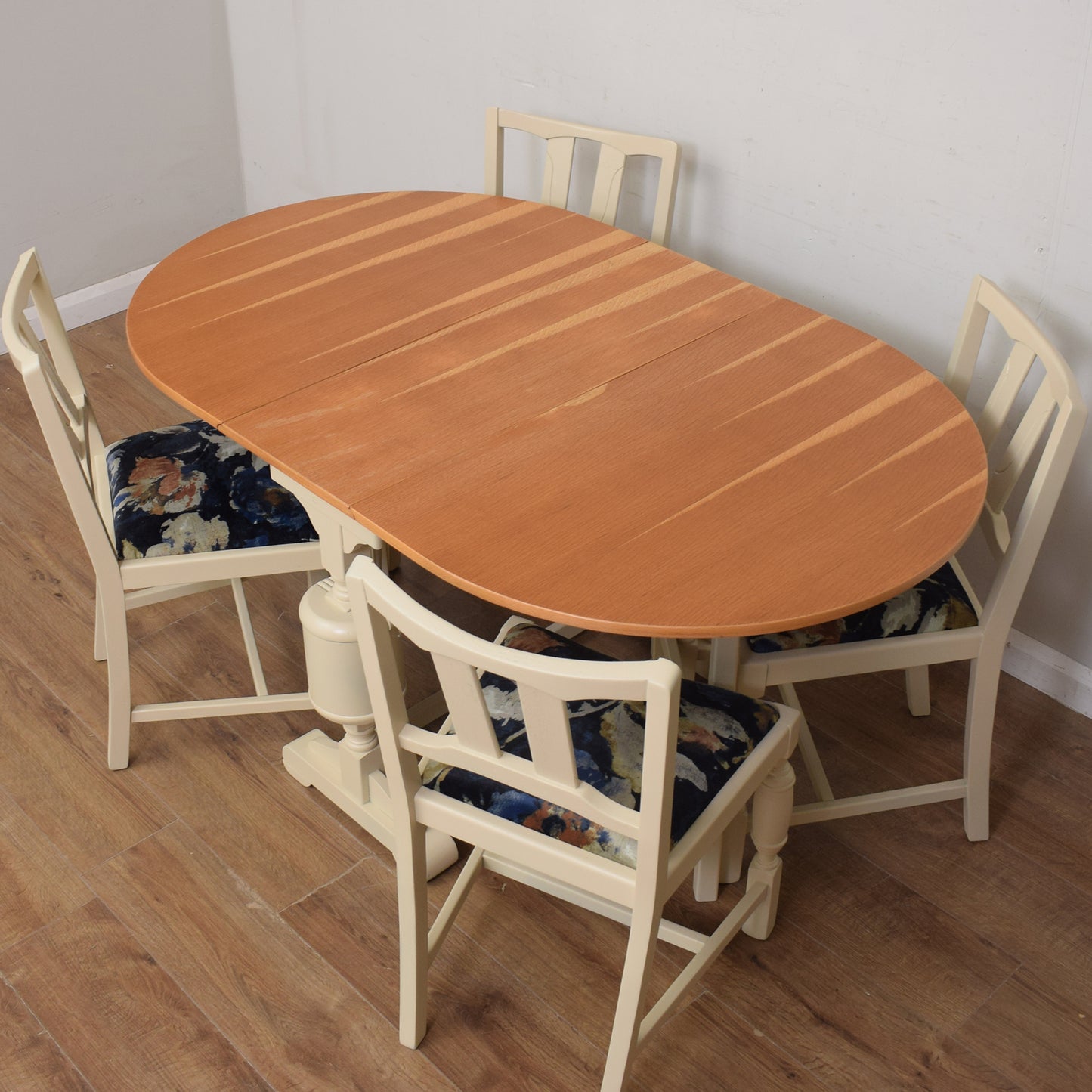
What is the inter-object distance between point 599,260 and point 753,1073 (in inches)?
52.6

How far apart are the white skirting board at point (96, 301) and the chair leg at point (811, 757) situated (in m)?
2.31

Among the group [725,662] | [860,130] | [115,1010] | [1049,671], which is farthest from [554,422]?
[1049,671]

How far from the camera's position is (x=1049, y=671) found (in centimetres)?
226

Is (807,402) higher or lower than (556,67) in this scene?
lower

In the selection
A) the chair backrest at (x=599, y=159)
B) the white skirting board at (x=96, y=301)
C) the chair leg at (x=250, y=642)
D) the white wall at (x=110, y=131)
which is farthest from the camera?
the white skirting board at (x=96, y=301)

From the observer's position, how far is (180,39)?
3.40 metres

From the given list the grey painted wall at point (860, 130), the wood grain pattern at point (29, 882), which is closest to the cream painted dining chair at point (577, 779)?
the wood grain pattern at point (29, 882)

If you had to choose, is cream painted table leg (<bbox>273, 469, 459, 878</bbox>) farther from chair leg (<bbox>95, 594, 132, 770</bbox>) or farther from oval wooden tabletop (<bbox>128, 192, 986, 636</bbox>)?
chair leg (<bbox>95, 594, 132, 770</bbox>)

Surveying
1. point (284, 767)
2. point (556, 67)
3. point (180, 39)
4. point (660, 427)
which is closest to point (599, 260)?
point (660, 427)

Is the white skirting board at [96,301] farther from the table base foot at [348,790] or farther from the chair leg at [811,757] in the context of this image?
the chair leg at [811,757]

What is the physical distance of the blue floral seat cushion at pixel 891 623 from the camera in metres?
1.74

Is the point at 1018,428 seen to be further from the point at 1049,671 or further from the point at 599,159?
the point at 599,159

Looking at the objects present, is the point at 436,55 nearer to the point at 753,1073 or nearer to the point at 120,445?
the point at 120,445

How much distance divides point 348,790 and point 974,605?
1.05 metres
